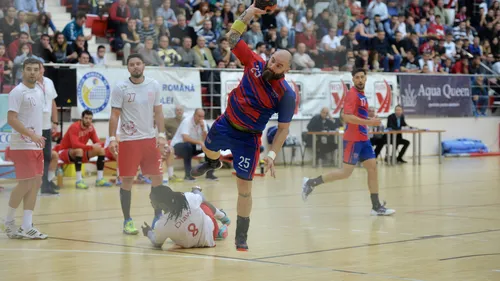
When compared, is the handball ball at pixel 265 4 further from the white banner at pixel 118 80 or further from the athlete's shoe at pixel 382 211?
the white banner at pixel 118 80

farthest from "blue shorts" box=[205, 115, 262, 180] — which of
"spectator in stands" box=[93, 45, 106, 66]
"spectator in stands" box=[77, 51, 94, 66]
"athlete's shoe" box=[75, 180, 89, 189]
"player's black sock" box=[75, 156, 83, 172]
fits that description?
"spectator in stands" box=[93, 45, 106, 66]

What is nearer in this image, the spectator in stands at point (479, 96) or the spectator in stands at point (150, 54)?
the spectator in stands at point (150, 54)

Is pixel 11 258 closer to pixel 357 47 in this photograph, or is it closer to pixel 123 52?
pixel 123 52

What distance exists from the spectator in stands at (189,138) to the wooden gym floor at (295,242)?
11.0 ft

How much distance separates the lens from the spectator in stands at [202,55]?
2309 cm

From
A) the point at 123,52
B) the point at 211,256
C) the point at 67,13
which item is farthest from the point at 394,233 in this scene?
the point at 67,13

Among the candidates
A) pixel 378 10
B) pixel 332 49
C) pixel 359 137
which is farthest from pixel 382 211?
pixel 378 10

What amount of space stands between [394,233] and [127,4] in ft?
47.0

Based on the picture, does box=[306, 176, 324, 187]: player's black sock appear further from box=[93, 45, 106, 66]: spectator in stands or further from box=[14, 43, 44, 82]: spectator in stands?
box=[93, 45, 106, 66]: spectator in stands

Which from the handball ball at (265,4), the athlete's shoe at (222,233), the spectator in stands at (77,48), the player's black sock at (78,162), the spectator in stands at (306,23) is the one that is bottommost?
the player's black sock at (78,162)

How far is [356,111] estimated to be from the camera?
12430mm

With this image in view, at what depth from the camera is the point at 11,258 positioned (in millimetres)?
8547

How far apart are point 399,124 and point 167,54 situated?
725 centimetres

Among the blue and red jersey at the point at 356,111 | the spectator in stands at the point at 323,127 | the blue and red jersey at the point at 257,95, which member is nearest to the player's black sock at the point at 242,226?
the blue and red jersey at the point at 257,95
